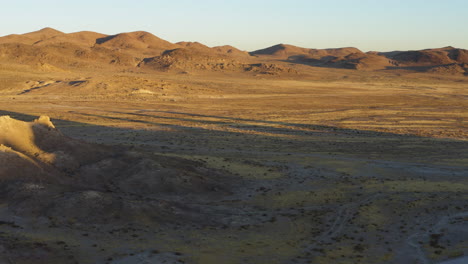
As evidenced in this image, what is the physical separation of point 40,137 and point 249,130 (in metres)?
24.7

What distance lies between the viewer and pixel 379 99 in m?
84.0

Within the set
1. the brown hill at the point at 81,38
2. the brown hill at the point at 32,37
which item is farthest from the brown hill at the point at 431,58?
the brown hill at the point at 32,37

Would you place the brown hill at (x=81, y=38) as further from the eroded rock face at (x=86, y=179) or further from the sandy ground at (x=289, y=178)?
the eroded rock face at (x=86, y=179)

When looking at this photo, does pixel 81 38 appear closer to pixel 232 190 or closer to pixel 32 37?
pixel 32 37

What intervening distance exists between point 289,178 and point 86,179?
10672 mm

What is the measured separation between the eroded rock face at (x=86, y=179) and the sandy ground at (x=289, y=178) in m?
0.94

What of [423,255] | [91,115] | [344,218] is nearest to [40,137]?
[344,218]

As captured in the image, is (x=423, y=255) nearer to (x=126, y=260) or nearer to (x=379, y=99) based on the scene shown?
(x=126, y=260)

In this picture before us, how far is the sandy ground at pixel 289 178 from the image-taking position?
55.1 ft

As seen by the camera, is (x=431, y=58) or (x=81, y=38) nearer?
(x=431, y=58)

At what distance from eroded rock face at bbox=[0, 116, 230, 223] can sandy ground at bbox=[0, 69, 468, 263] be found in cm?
94

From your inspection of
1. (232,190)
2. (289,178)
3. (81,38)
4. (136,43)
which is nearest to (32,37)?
(81,38)

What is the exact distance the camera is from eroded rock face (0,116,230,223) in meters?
19.4

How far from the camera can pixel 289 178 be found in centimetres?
2823
